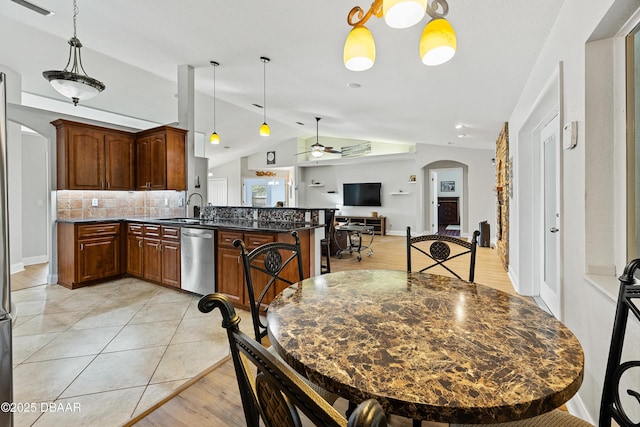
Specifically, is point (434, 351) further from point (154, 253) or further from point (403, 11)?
point (154, 253)

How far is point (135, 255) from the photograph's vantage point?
4.10m

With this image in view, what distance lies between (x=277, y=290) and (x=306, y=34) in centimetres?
243

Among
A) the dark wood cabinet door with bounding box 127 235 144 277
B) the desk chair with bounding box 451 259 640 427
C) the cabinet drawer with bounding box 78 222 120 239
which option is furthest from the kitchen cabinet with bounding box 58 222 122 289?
the desk chair with bounding box 451 259 640 427

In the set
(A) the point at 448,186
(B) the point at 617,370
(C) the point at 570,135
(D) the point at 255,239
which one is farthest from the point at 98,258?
(A) the point at 448,186

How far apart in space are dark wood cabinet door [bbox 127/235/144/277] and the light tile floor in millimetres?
508

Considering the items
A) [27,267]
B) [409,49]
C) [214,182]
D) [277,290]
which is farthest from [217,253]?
[214,182]

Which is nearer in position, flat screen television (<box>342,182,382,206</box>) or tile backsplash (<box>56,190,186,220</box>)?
tile backsplash (<box>56,190,186,220</box>)

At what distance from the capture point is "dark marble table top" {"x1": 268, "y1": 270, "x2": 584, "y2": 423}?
0.61 meters

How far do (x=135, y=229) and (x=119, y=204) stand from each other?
948 mm

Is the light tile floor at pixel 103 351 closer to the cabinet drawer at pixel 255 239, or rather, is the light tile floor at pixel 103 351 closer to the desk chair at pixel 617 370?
the cabinet drawer at pixel 255 239

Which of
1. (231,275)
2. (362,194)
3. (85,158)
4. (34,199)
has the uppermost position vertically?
(85,158)

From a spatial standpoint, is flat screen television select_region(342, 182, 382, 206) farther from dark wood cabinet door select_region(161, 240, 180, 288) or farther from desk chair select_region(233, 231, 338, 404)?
desk chair select_region(233, 231, 338, 404)

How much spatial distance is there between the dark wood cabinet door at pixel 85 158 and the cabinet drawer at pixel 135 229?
2.56 feet

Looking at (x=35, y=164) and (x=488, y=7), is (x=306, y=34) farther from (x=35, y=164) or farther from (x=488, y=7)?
(x=35, y=164)
